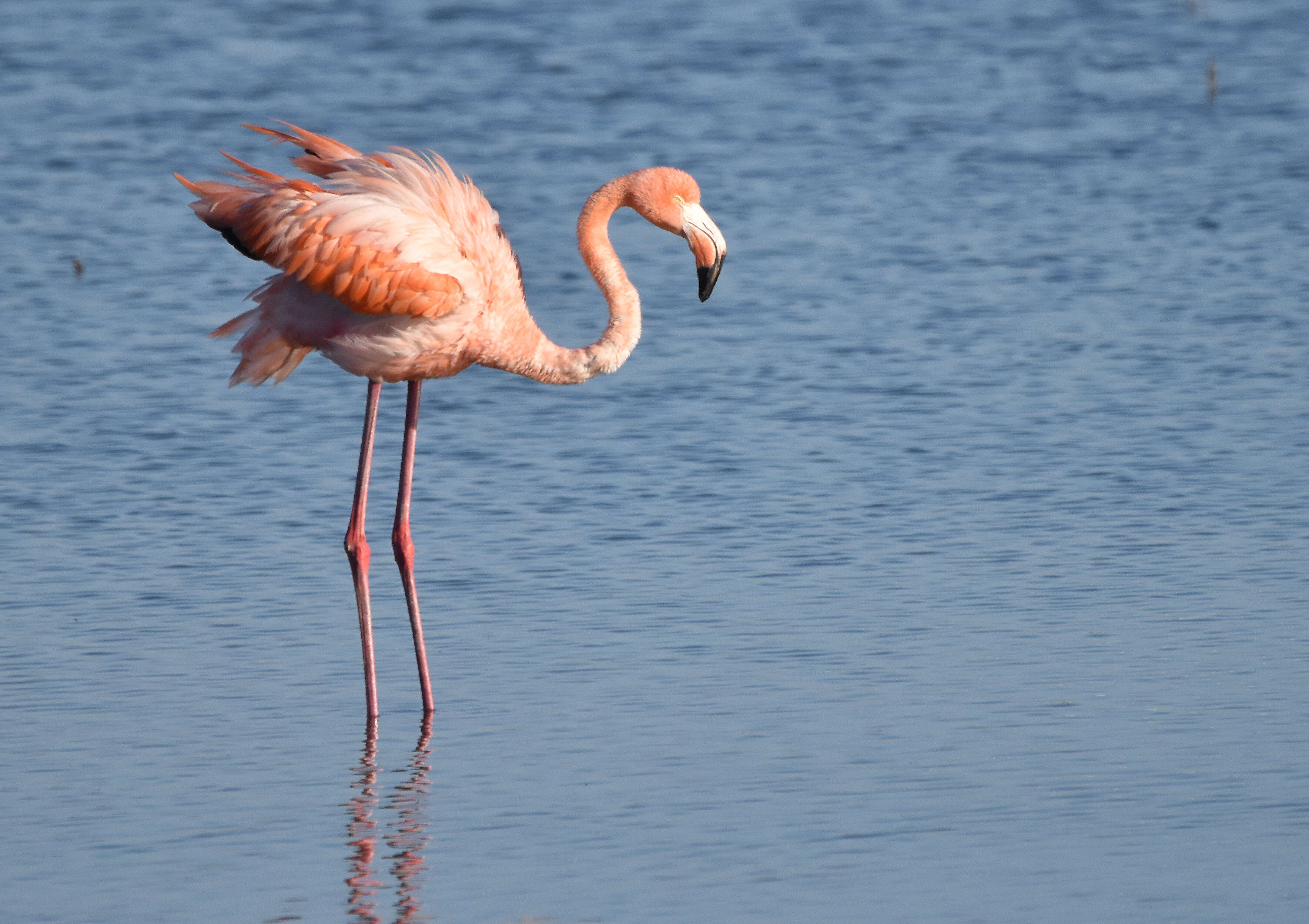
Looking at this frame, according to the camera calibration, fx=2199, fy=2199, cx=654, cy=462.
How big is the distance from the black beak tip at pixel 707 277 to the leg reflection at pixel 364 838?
5.94 feet

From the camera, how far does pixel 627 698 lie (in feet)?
21.4

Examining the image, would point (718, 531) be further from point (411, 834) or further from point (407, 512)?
point (411, 834)

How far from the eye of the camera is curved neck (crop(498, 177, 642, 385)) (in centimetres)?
718

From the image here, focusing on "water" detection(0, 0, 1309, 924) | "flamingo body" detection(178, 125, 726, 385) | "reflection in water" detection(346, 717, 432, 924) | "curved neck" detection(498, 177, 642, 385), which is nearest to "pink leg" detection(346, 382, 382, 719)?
"flamingo body" detection(178, 125, 726, 385)

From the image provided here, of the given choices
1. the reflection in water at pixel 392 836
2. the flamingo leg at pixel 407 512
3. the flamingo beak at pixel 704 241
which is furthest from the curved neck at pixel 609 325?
the reflection in water at pixel 392 836

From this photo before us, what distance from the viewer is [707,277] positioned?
7.20 m

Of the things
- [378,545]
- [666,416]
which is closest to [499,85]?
[666,416]

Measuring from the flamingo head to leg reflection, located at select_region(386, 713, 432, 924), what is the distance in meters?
1.86

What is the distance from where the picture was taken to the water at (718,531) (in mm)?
5371

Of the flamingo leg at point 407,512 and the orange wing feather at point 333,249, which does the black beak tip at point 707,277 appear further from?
the flamingo leg at point 407,512

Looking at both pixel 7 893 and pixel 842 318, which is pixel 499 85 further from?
pixel 7 893

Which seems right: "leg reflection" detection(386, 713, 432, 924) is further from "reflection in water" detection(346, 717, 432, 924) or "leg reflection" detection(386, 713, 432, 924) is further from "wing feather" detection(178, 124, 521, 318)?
"wing feather" detection(178, 124, 521, 318)

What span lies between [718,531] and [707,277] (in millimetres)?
1449

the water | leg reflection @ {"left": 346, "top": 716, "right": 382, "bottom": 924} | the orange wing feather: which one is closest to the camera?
leg reflection @ {"left": 346, "top": 716, "right": 382, "bottom": 924}
